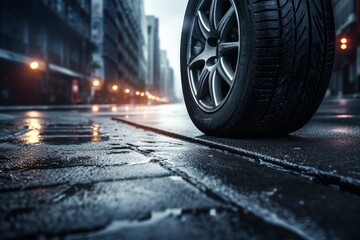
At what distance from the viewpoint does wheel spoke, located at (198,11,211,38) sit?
9.12ft

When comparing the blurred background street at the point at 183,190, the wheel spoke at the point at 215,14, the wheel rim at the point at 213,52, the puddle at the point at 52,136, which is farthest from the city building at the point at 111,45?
the blurred background street at the point at 183,190

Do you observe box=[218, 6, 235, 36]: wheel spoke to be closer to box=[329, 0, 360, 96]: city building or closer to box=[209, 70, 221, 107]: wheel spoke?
box=[209, 70, 221, 107]: wheel spoke

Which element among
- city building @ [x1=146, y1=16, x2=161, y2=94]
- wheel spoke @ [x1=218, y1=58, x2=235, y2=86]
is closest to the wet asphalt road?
wheel spoke @ [x1=218, y1=58, x2=235, y2=86]

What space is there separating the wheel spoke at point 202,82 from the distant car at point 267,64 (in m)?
0.03

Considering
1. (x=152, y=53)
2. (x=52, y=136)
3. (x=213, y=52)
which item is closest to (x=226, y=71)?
(x=213, y=52)

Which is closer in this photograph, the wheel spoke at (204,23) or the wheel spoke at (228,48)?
the wheel spoke at (228,48)

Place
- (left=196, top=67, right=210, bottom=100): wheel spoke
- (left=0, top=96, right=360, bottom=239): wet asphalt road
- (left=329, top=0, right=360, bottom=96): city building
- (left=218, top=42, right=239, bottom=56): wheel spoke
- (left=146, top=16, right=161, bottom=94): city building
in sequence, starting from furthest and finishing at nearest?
1. (left=146, top=16, right=161, bottom=94): city building
2. (left=329, top=0, right=360, bottom=96): city building
3. (left=196, top=67, right=210, bottom=100): wheel spoke
4. (left=218, top=42, right=239, bottom=56): wheel spoke
5. (left=0, top=96, right=360, bottom=239): wet asphalt road

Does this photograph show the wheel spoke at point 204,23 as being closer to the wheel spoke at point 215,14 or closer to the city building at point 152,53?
the wheel spoke at point 215,14

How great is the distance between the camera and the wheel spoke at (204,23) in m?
2.78

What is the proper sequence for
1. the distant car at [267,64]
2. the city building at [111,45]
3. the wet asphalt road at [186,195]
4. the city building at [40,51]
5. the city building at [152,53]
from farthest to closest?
the city building at [152,53] → the city building at [111,45] → the city building at [40,51] → the distant car at [267,64] → the wet asphalt road at [186,195]

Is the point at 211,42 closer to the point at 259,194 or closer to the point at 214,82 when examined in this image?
the point at 214,82

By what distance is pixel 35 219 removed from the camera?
91 cm

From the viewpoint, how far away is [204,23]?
9.30 ft

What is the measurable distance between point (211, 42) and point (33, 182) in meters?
1.87
